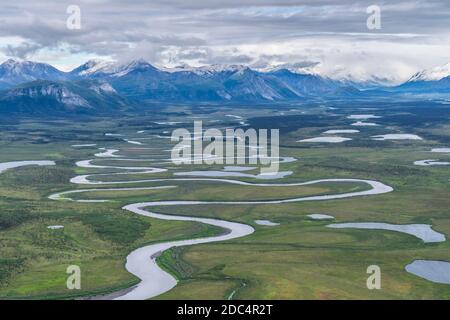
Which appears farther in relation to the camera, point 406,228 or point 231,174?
point 231,174

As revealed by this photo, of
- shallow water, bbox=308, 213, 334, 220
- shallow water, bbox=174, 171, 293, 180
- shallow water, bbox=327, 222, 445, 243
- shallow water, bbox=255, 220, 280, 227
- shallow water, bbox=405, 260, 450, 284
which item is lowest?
shallow water, bbox=405, 260, 450, 284

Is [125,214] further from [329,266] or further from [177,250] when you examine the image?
[329,266]
